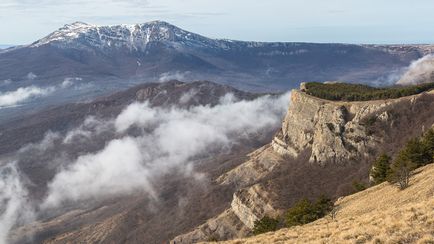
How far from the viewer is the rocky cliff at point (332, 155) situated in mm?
144250

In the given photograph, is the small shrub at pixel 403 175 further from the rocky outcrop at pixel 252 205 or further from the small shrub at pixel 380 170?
the rocky outcrop at pixel 252 205

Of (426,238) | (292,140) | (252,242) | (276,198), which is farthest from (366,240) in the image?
(292,140)

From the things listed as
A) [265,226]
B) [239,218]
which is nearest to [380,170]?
[265,226]

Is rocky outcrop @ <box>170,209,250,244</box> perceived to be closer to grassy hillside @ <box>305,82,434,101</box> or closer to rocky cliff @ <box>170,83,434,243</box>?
rocky cliff @ <box>170,83,434,243</box>

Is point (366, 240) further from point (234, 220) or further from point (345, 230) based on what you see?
point (234, 220)

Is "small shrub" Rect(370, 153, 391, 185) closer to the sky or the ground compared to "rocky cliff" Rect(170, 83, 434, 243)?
closer to the sky

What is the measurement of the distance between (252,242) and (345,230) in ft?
33.8

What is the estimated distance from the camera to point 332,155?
16238 cm

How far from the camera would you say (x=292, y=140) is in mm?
194125

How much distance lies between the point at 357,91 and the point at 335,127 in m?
22.1

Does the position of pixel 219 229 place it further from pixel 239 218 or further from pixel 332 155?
pixel 332 155

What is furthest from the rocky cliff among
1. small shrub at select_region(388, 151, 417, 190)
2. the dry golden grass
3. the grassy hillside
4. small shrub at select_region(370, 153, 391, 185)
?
the dry golden grass

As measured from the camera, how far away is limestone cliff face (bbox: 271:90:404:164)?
15150 cm

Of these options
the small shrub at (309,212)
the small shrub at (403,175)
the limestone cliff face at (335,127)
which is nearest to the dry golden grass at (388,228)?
the small shrub at (403,175)
